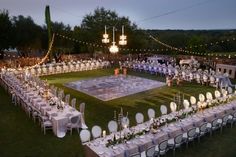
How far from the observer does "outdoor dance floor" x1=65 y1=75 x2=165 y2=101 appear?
16.4 meters

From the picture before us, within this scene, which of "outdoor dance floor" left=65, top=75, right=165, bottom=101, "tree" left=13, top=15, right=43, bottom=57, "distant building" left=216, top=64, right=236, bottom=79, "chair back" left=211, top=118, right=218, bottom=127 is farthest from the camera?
"tree" left=13, top=15, right=43, bottom=57

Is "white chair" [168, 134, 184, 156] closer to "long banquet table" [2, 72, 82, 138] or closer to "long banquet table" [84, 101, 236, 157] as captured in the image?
"long banquet table" [84, 101, 236, 157]

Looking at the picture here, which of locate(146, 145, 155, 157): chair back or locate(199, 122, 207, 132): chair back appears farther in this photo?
locate(199, 122, 207, 132): chair back

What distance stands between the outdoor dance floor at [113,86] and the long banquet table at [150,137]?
6026 mm

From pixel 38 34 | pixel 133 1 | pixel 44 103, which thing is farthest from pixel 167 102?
pixel 38 34

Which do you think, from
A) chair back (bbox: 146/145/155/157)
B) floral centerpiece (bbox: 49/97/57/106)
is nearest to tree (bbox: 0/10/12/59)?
floral centerpiece (bbox: 49/97/57/106)

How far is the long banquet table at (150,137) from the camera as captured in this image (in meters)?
7.98

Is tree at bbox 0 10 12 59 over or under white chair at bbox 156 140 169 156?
over

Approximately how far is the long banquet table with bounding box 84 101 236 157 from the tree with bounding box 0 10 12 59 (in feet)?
71.3

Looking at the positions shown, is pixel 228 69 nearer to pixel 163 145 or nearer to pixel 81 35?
pixel 163 145

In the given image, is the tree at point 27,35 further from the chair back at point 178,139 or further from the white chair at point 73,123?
the chair back at point 178,139

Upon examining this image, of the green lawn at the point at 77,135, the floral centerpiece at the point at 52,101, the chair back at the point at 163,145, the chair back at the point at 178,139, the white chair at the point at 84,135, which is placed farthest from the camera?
the floral centerpiece at the point at 52,101

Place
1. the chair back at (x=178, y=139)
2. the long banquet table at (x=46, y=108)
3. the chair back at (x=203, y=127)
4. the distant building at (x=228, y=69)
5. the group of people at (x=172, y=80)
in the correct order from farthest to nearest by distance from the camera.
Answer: the distant building at (x=228, y=69) → the group of people at (x=172, y=80) → the long banquet table at (x=46, y=108) → the chair back at (x=203, y=127) → the chair back at (x=178, y=139)

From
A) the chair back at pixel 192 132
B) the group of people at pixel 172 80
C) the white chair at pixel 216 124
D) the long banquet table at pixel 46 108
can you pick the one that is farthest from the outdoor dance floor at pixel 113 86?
the chair back at pixel 192 132
